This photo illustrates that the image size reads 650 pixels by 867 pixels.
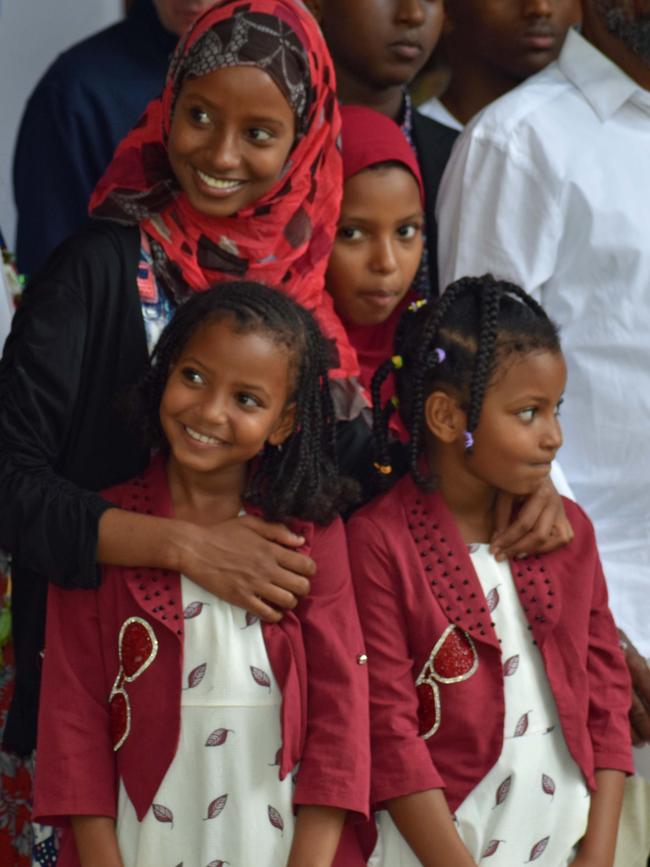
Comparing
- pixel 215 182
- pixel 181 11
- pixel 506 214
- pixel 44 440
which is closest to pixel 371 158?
pixel 506 214

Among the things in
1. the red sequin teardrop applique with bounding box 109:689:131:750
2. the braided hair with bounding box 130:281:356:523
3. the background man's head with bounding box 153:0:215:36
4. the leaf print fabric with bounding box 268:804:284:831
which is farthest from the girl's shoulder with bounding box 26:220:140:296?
the background man's head with bounding box 153:0:215:36

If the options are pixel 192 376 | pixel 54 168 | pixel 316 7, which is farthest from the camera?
pixel 316 7

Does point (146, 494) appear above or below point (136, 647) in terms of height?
above

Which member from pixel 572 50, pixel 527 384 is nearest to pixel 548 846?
pixel 527 384

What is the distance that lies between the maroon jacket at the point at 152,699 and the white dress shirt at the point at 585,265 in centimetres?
76

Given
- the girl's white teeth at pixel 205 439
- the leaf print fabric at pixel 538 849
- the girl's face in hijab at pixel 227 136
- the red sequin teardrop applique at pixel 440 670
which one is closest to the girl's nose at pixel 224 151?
the girl's face in hijab at pixel 227 136

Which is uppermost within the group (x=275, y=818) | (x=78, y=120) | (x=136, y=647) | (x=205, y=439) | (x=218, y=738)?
(x=78, y=120)

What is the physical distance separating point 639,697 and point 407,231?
962 mm

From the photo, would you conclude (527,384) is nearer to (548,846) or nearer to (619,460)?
(619,460)

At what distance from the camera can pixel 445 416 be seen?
2506mm

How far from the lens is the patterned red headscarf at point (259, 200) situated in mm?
2459

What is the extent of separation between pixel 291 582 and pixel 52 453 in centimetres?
43

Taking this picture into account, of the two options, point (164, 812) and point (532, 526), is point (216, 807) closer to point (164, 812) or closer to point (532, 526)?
point (164, 812)

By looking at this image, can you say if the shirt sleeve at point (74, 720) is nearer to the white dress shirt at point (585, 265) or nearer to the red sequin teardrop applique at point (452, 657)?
the red sequin teardrop applique at point (452, 657)
